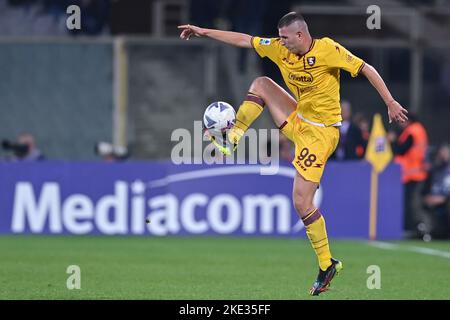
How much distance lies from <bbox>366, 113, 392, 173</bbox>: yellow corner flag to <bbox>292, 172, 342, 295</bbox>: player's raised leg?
8032 millimetres

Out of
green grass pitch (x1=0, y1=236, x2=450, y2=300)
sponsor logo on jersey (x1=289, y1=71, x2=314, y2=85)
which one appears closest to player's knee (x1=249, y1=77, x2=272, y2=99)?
sponsor logo on jersey (x1=289, y1=71, x2=314, y2=85)

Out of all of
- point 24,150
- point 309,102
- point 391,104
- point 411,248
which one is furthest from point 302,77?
point 24,150

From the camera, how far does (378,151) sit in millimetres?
19656

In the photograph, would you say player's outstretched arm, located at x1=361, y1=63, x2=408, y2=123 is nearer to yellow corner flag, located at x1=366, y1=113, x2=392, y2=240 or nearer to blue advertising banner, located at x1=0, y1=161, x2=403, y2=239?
blue advertising banner, located at x1=0, y1=161, x2=403, y2=239

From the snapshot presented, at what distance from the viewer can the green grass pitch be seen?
1159cm

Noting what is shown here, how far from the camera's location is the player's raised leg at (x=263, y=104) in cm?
1188

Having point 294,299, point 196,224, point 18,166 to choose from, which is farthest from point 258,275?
point 18,166

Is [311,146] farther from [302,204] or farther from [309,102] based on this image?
[302,204]

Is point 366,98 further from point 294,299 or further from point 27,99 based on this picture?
point 294,299

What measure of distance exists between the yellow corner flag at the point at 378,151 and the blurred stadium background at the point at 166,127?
0.18m

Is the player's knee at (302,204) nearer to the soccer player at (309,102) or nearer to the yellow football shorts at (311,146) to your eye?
the soccer player at (309,102)

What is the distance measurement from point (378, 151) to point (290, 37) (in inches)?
342
